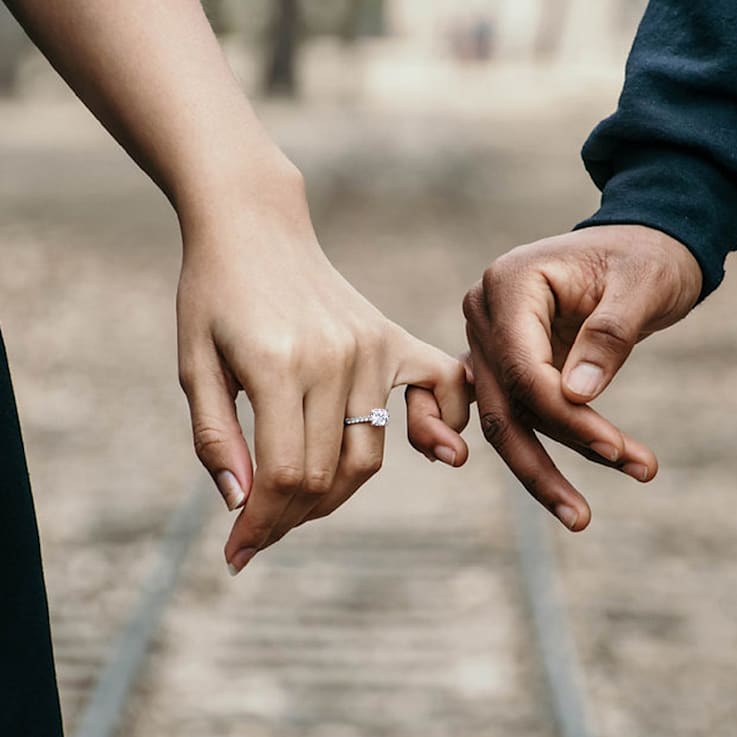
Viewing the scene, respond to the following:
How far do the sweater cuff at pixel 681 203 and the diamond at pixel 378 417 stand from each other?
657 mm

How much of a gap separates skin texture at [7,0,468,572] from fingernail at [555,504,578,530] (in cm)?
38

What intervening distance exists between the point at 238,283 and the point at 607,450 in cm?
56

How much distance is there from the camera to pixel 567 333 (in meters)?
1.94

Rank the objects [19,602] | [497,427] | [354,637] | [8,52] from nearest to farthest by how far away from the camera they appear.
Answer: [19,602], [497,427], [354,637], [8,52]

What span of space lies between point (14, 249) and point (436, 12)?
60.5 meters

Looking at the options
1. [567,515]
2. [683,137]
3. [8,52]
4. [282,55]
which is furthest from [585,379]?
[8,52]

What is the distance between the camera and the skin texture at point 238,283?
1.35m

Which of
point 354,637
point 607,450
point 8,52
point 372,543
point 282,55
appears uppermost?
point 607,450

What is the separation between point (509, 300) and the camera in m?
1.82

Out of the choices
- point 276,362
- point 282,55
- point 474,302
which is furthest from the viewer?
point 282,55

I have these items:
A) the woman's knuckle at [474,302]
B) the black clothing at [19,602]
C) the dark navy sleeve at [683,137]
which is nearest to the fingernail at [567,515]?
the woman's knuckle at [474,302]

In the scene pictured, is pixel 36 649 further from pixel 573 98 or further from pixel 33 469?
pixel 573 98

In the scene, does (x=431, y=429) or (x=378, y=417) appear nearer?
(x=378, y=417)

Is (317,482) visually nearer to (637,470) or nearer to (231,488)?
(231,488)
